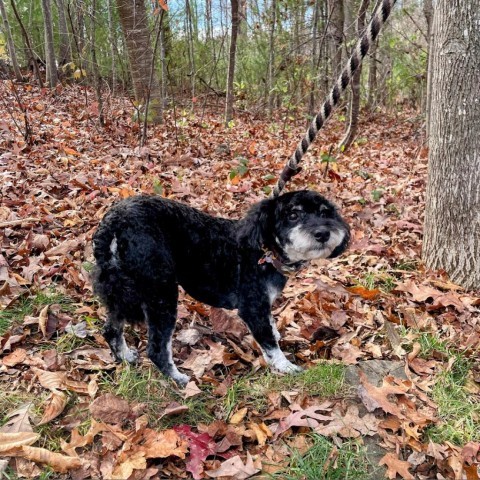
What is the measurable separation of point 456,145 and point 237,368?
2.79m

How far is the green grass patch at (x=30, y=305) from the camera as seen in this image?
11.9 feet

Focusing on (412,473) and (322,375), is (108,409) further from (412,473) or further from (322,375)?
(412,473)

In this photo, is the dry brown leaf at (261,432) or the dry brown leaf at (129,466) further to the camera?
the dry brown leaf at (261,432)

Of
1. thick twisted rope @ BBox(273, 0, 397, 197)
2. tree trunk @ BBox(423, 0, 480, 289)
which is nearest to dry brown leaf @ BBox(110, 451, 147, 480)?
thick twisted rope @ BBox(273, 0, 397, 197)

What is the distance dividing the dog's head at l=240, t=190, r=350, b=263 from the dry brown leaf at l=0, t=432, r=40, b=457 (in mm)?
1831

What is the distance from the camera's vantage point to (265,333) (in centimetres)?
343

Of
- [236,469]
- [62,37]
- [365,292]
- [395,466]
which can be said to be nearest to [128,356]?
[236,469]

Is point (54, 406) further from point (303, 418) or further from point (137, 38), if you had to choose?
point (137, 38)

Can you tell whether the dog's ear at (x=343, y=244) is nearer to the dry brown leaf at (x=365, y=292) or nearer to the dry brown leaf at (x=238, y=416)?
the dry brown leaf at (x=365, y=292)

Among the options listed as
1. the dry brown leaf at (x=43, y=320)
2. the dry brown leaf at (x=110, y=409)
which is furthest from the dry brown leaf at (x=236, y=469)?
the dry brown leaf at (x=43, y=320)

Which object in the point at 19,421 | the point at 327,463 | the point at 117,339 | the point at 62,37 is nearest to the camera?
the point at 327,463

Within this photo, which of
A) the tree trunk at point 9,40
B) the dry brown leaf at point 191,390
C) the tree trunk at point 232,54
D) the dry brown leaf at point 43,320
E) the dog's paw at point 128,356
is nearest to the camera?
the dry brown leaf at point 191,390

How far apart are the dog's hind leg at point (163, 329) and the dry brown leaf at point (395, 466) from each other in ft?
4.64

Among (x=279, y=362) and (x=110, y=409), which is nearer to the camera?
(x=110, y=409)
